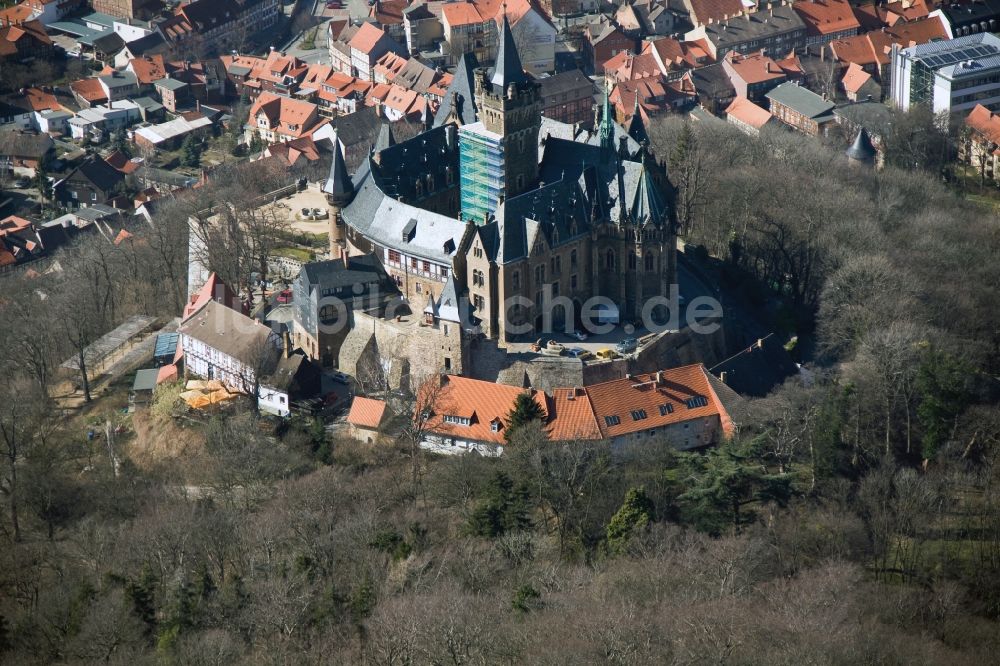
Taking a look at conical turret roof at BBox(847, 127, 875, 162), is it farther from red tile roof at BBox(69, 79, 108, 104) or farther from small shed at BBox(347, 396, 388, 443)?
red tile roof at BBox(69, 79, 108, 104)

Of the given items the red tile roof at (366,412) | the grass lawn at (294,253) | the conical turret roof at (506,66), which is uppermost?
the conical turret roof at (506,66)

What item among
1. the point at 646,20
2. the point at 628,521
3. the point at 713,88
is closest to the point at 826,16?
the point at 646,20

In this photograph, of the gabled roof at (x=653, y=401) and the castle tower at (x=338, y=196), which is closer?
the gabled roof at (x=653, y=401)

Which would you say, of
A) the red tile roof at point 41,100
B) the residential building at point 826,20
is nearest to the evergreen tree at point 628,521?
the residential building at point 826,20

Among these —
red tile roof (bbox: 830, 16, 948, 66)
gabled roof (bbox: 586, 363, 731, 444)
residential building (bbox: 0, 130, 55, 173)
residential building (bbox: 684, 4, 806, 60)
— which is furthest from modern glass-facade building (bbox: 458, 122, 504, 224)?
red tile roof (bbox: 830, 16, 948, 66)

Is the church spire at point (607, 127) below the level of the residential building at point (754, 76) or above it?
above

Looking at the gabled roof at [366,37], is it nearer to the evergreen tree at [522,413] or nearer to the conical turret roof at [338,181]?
the conical turret roof at [338,181]

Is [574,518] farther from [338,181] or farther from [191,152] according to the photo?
[191,152]
